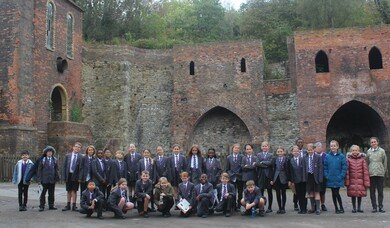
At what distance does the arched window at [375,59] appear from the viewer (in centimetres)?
2658

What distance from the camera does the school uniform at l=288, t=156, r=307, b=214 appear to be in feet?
38.1

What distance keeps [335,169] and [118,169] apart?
5.74 m

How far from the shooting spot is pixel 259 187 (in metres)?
11.9

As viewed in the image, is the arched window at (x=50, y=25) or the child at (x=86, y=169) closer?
the child at (x=86, y=169)

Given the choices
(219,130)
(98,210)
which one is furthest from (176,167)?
(219,130)

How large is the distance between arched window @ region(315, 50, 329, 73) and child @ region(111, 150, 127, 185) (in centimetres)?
1753

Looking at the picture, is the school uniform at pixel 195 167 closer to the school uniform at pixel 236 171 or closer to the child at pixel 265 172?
the school uniform at pixel 236 171

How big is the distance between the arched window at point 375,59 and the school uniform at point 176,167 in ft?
59.4

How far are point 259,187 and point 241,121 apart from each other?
53.4 feet

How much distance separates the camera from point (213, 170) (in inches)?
487

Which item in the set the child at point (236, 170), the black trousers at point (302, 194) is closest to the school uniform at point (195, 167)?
the child at point (236, 170)

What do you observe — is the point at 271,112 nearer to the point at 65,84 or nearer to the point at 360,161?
the point at 65,84

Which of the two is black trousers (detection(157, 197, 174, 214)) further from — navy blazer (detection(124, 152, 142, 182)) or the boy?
the boy

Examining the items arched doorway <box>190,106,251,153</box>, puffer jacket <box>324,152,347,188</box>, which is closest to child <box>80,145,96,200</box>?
puffer jacket <box>324,152,347,188</box>
